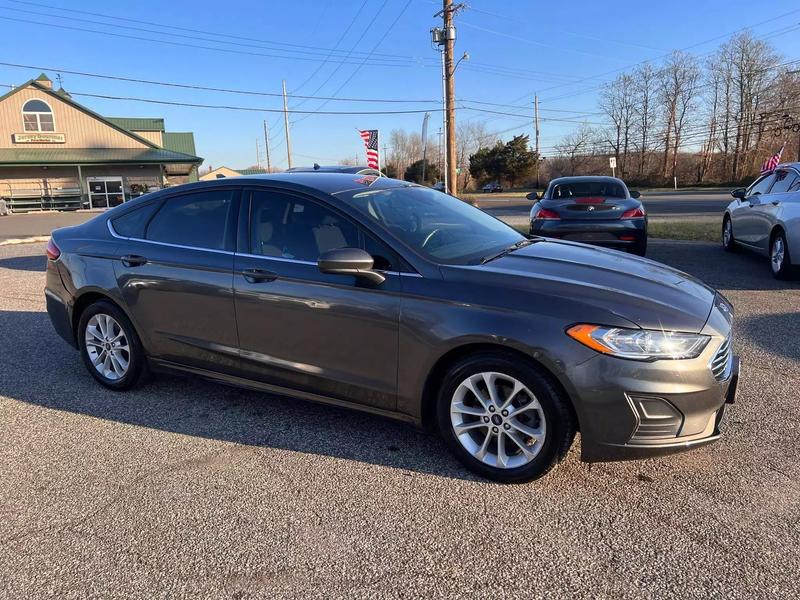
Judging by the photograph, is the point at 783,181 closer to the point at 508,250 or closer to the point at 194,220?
the point at 508,250

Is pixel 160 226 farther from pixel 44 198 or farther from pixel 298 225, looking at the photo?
pixel 44 198

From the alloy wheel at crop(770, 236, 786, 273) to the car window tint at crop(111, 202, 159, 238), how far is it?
7.77 meters

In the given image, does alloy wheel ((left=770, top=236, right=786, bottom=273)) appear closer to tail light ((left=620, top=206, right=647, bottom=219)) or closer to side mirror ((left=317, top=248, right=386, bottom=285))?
tail light ((left=620, top=206, right=647, bottom=219))

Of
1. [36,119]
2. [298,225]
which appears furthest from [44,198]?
[298,225]

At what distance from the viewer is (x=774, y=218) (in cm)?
811

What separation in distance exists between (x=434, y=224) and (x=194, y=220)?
1675 millimetres

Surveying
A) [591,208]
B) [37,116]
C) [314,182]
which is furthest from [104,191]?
[314,182]

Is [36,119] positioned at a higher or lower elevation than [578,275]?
higher

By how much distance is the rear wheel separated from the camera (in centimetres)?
1028

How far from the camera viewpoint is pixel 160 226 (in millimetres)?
4188

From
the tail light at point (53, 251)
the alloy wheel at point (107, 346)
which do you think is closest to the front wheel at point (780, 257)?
the alloy wheel at point (107, 346)

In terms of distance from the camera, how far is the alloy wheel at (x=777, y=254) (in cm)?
782

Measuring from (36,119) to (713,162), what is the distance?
2402 inches

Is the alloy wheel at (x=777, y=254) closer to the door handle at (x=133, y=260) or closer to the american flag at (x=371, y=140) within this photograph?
the door handle at (x=133, y=260)
